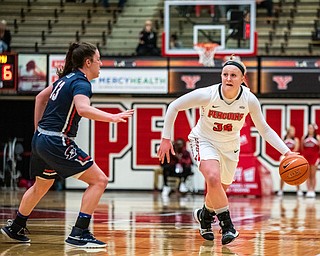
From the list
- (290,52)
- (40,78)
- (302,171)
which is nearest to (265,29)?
(290,52)

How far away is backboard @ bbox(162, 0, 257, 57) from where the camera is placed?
1931 centimetres

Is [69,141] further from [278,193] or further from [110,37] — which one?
[110,37]

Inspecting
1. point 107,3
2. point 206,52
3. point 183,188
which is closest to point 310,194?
point 183,188

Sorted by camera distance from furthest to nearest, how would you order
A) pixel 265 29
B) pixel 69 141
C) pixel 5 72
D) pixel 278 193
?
pixel 265 29
pixel 278 193
pixel 5 72
pixel 69 141

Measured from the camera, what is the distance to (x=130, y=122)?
21.7 m

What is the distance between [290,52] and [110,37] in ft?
16.9

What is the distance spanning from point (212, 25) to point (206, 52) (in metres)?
0.82

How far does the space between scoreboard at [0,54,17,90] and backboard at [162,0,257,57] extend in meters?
3.82

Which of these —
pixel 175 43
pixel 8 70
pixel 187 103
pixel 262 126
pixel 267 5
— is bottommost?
pixel 262 126

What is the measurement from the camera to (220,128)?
8.30m

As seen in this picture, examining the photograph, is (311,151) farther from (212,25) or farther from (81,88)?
(81,88)

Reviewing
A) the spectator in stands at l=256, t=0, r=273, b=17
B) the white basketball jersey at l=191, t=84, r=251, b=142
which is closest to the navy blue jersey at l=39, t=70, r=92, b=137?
the white basketball jersey at l=191, t=84, r=251, b=142

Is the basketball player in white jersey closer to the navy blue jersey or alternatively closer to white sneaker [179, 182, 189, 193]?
the navy blue jersey

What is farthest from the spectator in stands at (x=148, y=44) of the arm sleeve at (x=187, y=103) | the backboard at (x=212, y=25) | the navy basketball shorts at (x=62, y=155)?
the navy basketball shorts at (x=62, y=155)
